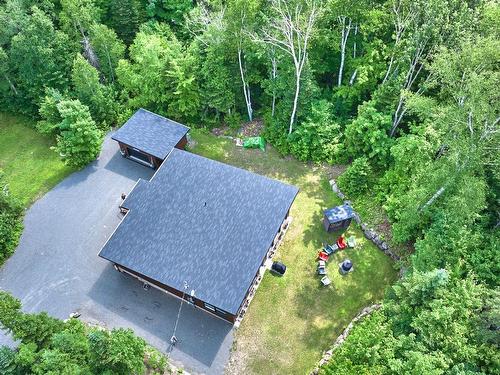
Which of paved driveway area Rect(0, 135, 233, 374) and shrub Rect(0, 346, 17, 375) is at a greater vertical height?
paved driveway area Rect(0, 135, 233, 374)

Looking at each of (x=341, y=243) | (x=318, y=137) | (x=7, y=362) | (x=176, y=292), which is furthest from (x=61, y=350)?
(x=318, y=137)

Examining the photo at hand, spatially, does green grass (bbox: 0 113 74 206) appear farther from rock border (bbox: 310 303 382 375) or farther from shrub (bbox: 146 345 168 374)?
rock border (bbox: 310 303 382 375)

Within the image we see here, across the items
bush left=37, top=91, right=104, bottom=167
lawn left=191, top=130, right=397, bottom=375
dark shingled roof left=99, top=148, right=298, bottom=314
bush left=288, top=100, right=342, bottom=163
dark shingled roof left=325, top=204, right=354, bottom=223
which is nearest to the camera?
lawn left=191, top=130, right=397, bottom=375

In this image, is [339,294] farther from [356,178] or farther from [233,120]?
[233,120]

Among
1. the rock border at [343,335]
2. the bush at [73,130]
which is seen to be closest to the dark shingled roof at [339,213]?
the rock border at [343,335]

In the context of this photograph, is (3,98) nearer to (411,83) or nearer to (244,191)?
(244,191)

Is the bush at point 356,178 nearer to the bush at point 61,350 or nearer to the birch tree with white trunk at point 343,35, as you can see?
the birch tree with white trunk at point 343,35

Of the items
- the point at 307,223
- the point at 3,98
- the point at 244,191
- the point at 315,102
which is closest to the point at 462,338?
the point at 307,223

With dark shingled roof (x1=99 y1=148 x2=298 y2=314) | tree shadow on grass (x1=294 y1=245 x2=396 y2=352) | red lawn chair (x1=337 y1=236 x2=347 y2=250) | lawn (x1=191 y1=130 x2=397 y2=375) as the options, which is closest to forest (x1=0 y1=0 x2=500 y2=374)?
tree shadow on grass (x1=294 y1=245 x2=396 y2=352)
